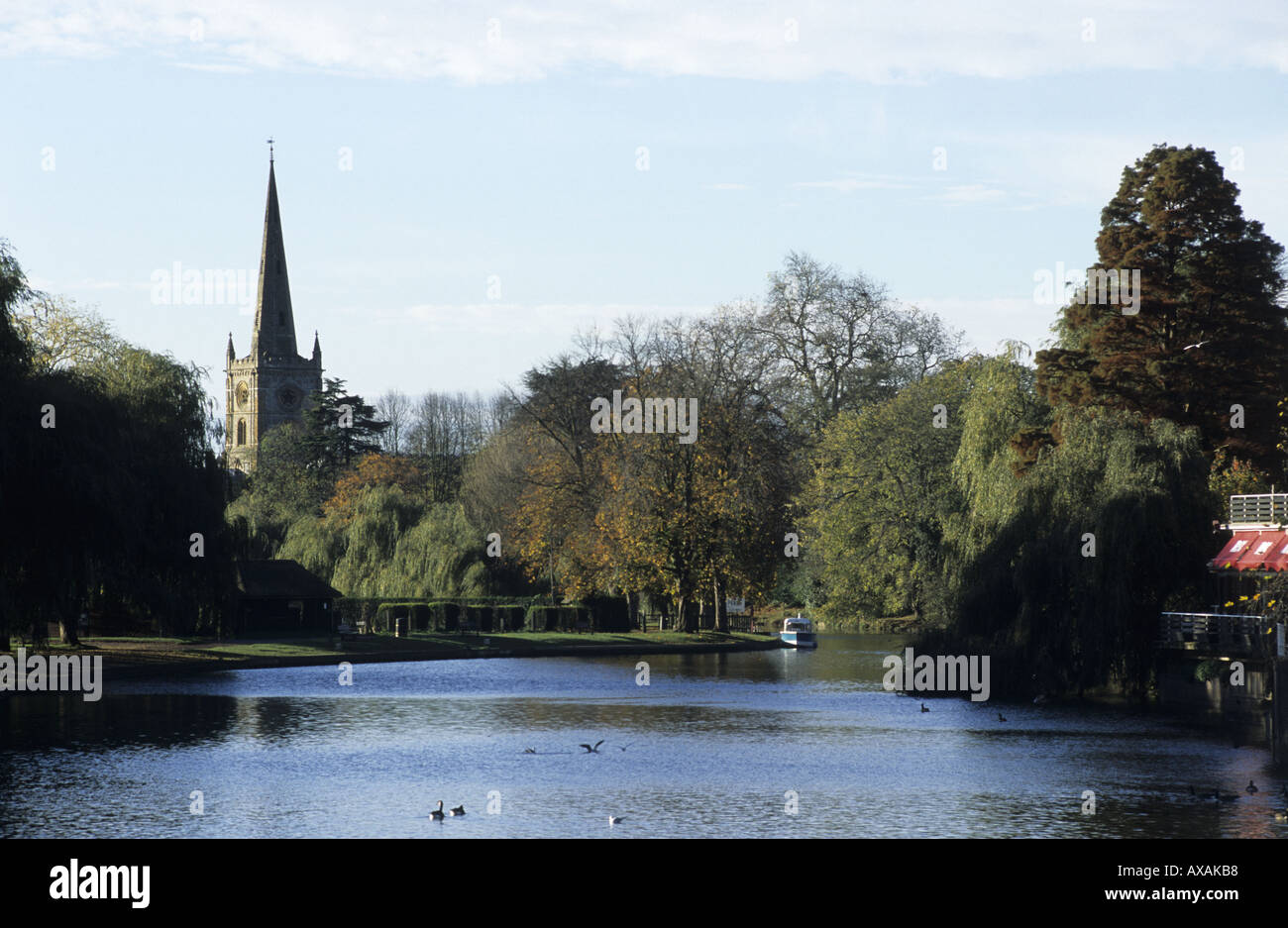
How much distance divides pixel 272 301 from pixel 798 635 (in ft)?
368

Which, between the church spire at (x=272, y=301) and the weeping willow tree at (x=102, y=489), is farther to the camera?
the church spire at (x=272, y=301)

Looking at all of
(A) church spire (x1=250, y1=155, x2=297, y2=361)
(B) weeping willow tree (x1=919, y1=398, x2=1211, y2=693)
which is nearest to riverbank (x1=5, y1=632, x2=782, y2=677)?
(B) weeping willow tree (x1=919, y1=398, x2=1211, y2=693)

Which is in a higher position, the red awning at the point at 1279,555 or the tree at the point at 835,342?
the tree at the point at 835,342

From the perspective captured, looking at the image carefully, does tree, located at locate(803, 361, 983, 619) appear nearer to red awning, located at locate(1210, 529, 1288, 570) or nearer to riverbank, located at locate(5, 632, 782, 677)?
riverbank, located at locate(5, 632, 782, 677)

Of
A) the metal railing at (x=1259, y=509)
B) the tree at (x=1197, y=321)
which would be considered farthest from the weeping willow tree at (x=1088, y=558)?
the tree at (x=1197, y=321)

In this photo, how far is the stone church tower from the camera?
553 feet

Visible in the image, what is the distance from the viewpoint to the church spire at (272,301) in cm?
15712

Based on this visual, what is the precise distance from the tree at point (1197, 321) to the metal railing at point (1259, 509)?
18.3 feet

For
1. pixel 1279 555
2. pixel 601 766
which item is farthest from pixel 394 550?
pixel 601 766

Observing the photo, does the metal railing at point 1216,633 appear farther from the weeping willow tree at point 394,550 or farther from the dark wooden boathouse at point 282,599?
the weeping willow tree at point 394,550

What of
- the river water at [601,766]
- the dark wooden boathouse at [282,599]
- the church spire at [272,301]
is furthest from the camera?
the church spire at [272,301]

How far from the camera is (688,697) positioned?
4562 cm

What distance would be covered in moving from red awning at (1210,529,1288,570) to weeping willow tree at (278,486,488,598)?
46.0m
